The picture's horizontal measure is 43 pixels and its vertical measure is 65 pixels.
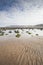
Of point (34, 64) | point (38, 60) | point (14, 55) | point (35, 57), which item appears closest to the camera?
point (34, 64)

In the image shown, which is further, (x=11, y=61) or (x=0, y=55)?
(x=0, y=55)

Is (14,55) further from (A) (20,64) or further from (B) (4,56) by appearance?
(A) (20,64)

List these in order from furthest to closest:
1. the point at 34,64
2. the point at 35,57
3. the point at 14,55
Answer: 1. the point at 14,55
2. the point at 35,57
3. the point at 34,64

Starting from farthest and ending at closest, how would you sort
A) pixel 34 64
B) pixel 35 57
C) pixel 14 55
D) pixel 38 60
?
pixel 14 55 → pixel 35 57 → pixel 38 60 → pixel 34 64

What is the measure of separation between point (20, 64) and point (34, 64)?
0.52 metres

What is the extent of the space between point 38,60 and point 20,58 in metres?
0.82

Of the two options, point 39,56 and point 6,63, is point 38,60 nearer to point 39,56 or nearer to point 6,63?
point 39,56

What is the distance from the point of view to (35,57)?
695 centimetres

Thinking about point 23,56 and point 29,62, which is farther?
point 23,56

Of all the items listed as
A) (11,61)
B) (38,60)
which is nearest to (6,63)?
(11,61)

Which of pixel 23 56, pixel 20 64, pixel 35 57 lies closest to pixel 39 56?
pixel 35 57

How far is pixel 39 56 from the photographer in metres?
7.04

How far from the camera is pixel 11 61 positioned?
6.50 meters

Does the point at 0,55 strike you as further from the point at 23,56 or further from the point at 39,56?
the point at 39,56
